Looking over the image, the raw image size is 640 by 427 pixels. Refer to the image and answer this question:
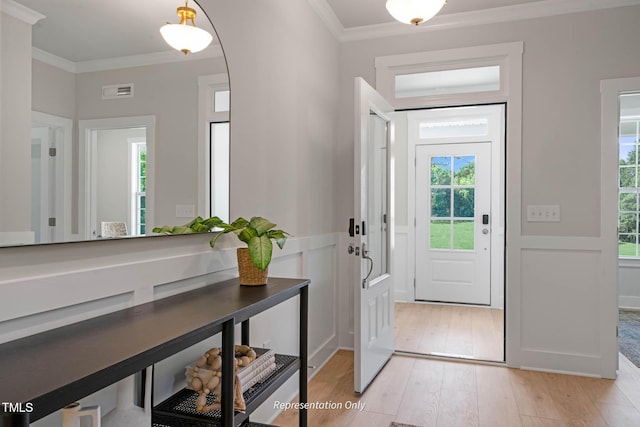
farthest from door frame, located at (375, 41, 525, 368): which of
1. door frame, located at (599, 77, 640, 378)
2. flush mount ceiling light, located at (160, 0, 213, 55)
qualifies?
flush mount ceiling light, located at (160, 0, 213, 55)

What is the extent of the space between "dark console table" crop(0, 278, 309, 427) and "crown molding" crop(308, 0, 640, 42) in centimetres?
233

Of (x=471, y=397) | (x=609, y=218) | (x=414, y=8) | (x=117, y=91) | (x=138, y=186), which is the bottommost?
(x=471, y=397)

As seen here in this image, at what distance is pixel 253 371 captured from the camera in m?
1.61

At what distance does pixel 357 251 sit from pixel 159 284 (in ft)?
4.64

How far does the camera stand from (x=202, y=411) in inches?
56.0

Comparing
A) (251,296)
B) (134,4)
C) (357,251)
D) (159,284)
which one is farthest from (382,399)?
(134,4)

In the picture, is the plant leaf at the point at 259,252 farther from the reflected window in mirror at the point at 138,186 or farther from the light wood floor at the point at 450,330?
the light wood floor at the point at 450,330

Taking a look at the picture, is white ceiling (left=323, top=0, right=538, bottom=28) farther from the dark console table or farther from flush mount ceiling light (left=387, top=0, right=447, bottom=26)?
the dark console table

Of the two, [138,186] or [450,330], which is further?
[450,330]

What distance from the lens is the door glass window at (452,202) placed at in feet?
16.8

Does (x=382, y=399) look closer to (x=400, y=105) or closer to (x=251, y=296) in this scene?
(x=251, y=296)

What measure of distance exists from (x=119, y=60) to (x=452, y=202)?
14.6 ft

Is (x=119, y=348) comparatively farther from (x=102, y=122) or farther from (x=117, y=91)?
(x=117, y=91)

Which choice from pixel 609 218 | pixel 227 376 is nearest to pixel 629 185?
pixel 609 218
